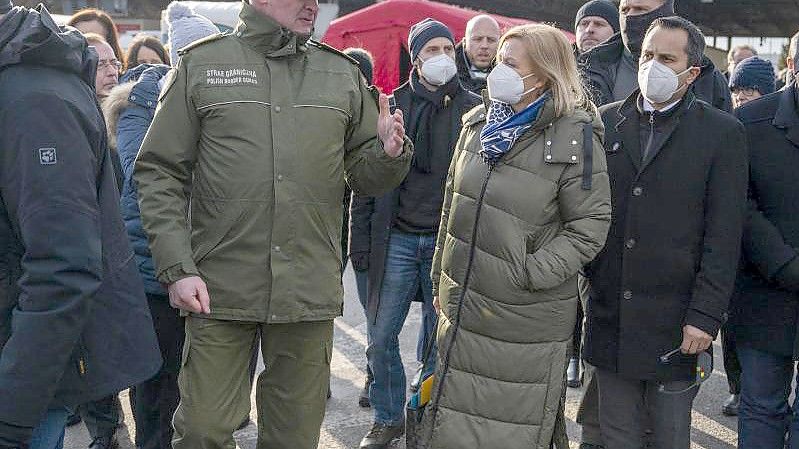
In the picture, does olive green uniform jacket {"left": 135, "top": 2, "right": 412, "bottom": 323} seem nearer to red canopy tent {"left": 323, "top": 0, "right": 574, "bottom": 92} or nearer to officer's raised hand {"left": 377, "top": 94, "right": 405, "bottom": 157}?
officer's raised hand {"left": 377, "top": 94, "right": 405, "bottom": 157}

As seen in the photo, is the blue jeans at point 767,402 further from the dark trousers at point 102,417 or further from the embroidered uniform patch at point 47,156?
the embroidered uniform patch at point 47,156

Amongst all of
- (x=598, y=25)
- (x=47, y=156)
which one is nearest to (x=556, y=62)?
(x=47, y=156)

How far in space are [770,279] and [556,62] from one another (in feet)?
4.03

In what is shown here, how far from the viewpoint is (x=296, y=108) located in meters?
3.17

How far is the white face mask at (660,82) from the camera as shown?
3.54m

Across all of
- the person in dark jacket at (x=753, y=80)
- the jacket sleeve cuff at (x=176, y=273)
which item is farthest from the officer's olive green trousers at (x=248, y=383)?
the person in dark jacket at (x=753, y=80)

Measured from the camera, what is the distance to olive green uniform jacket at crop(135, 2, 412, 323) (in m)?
3.12

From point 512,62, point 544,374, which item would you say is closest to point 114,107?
point 512,62

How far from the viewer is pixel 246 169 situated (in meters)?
3.12

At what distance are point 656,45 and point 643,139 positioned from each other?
358mm

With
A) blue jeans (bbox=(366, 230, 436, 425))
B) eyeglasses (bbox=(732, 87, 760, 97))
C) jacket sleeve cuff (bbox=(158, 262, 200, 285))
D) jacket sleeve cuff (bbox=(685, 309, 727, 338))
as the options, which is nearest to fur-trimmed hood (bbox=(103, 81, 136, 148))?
jacket sleeve cuff (bbox=(158, 262, 200, 285))

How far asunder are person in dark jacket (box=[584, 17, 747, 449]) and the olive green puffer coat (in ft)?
0.81

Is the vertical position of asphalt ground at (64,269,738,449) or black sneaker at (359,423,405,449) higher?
black sneaker at (359,423,405,449)

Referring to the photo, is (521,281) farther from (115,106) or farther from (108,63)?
(108,63)
